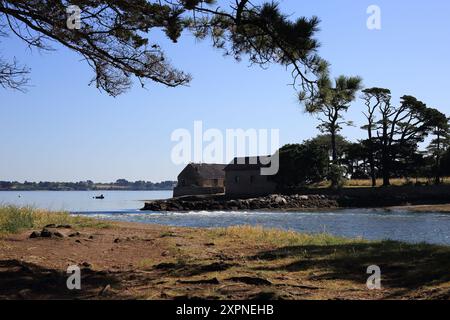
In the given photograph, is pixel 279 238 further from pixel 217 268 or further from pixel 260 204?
pixel 260 204

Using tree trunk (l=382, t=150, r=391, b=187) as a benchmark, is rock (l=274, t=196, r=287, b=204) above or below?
below

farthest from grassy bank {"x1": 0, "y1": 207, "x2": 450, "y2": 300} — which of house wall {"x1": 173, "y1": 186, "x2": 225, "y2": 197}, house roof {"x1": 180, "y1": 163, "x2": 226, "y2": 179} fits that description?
house roof {"x1": 180, "y1": 163, "x2": 226, "y2": 179}

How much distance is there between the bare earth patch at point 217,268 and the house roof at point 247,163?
59.1 meters

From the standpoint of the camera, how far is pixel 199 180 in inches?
3393

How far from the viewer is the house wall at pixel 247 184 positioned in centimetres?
7100

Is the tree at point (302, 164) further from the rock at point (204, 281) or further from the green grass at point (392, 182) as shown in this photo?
the rock at point (204, 281)

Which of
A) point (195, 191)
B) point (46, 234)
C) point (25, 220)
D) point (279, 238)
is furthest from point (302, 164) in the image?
point (46, 234)

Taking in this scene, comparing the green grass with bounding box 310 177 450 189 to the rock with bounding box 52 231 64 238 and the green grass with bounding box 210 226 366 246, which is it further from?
the rock with bounding box 52 231 64 238

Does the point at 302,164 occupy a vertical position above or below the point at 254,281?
above

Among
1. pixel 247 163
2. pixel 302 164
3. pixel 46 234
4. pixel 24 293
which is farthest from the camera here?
pixel 247 163

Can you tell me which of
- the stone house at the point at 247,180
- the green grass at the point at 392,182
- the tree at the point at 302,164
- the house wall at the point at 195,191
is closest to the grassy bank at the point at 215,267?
the tree at the point at 302,164

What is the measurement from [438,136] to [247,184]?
25.3 meters

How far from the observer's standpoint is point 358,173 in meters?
76.3

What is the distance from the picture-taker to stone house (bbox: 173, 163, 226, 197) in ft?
270
